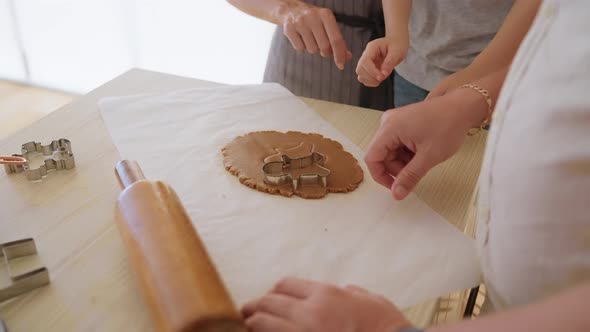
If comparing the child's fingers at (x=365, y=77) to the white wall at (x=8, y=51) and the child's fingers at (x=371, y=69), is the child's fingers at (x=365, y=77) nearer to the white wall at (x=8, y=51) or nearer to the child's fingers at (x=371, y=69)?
the child's fingers at (x=371, y=69)

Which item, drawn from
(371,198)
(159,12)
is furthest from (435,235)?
(159,12)

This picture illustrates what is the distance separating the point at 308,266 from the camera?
0.58 m

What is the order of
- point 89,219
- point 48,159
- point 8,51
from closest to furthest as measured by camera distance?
point 89,219
point 48,159
point 8,51

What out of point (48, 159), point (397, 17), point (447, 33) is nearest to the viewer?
point (48, 159)

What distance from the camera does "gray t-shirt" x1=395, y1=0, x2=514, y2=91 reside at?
974 mm

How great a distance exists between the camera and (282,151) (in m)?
0.81

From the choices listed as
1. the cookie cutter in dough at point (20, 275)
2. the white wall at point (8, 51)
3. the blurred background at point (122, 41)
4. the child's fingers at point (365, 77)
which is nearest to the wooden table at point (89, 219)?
the cookie cutter in dough at point (20, 275)

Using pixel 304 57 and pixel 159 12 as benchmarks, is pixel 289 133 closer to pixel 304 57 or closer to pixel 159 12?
pixel 304 57

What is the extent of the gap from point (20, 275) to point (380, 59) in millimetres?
636

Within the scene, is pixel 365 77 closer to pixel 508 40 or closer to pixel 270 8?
pixel 508 40

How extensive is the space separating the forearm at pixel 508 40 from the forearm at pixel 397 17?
15 centimetres

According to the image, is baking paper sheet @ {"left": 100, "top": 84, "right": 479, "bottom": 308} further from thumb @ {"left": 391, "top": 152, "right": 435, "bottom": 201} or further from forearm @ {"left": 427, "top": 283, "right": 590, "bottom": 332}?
forearm @ {"left": 427, "top": 283, "right": 590, "bottom": 332}

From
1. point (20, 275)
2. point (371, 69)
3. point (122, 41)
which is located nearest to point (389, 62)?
point (371, 69)

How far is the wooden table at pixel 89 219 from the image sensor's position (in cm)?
50
